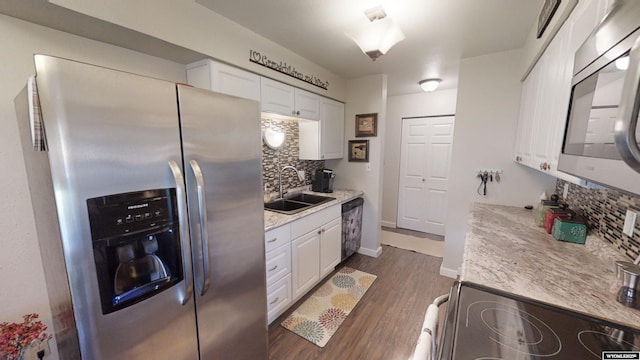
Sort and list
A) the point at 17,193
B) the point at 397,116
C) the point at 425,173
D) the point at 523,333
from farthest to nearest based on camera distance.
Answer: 1. the point at 397,116
2. the point at 425,173
3. the point at 17,193
4. the point at 523,333

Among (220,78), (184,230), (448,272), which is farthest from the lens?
(448,272)

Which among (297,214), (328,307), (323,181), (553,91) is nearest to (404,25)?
(553,91)

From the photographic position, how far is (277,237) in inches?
75.9

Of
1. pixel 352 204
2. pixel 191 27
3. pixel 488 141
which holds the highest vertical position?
pixel 191 27

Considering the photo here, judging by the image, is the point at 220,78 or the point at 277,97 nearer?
the point at 220,78

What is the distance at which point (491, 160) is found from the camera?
252 centimetres

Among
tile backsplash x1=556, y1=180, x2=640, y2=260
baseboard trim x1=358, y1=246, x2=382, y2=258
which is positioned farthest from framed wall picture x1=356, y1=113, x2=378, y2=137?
tile backsplash x1=556, y1=180, x2=640, y2=260

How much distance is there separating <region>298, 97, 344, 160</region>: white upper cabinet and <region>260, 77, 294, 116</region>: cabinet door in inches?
21.5

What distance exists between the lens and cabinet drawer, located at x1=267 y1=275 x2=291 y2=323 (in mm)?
1929

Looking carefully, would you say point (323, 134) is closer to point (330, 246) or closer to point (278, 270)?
point (330, 246)

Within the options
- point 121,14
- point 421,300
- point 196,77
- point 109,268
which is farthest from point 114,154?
point 421,300

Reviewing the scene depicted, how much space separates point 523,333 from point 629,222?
902mm

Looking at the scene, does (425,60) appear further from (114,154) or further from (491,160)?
(114,154)

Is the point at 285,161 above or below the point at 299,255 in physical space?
above
